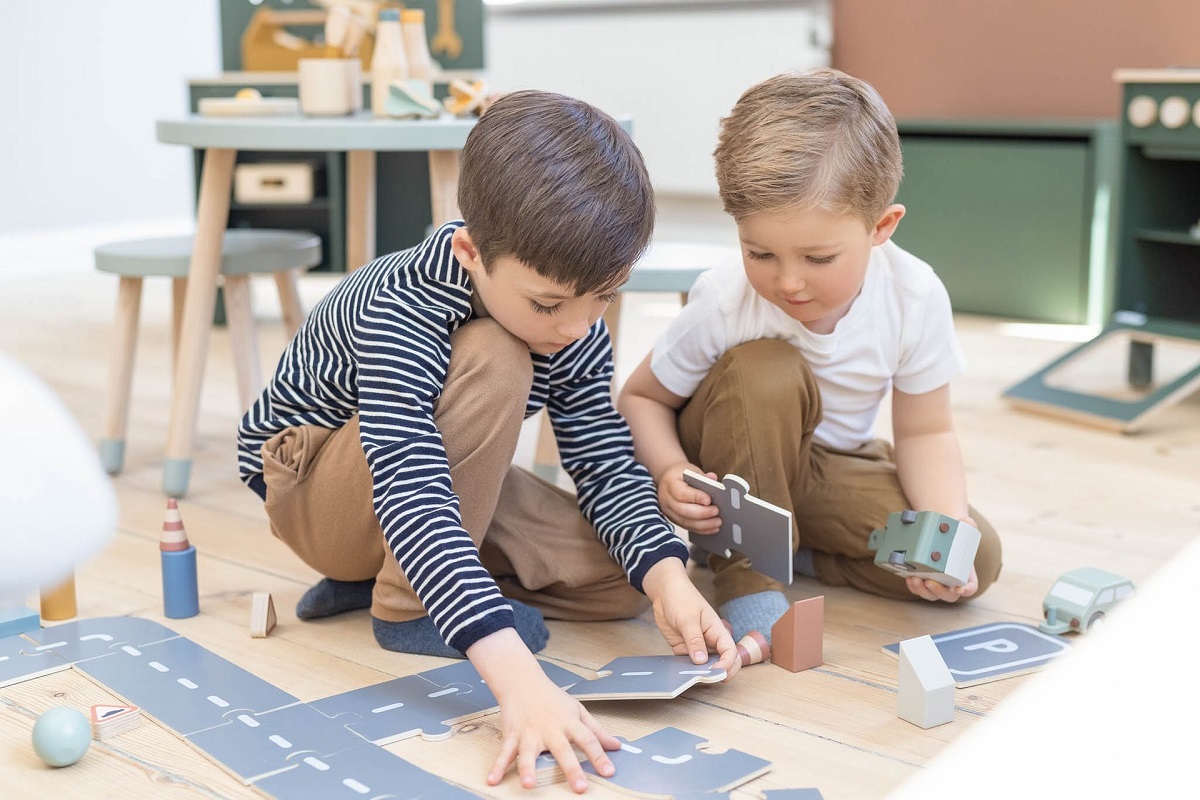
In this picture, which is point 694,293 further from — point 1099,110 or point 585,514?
point 1099,110

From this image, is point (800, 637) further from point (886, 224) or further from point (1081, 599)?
point (886, 224)

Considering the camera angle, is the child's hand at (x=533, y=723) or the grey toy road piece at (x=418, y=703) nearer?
the child's hand at (x=533, y=723)

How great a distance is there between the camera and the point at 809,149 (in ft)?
3.39

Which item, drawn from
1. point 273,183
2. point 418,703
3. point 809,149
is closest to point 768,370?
point 809,149

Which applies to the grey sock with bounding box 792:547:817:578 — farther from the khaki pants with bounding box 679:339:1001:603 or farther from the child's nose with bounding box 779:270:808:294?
the child's nose with bounding box 779:270:808:294

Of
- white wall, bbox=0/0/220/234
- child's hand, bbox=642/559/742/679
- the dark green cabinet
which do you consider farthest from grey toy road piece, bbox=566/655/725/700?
white wall, bbox=0/0/220/234

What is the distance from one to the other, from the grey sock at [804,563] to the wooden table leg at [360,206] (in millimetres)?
958

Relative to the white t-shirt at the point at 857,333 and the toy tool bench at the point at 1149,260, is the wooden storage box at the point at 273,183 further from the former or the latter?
the white t-shirt at the point at 857,333

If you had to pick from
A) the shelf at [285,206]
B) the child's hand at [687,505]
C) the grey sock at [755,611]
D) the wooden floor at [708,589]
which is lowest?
the wooden floor at [708,589]

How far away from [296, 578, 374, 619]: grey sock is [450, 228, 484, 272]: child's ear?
14.7 inches

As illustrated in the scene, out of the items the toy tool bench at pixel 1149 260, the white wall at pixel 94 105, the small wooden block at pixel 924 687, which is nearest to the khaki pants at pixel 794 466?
the small wooden block at pixel 924 687

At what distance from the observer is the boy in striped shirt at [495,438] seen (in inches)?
35.3

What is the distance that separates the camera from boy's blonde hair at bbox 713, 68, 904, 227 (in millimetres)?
1026

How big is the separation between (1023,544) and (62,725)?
1.01 metres
